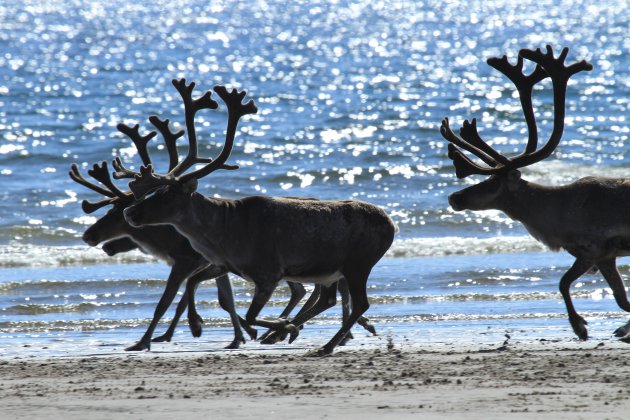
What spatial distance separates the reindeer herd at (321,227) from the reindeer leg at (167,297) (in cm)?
1

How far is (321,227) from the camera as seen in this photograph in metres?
11.5

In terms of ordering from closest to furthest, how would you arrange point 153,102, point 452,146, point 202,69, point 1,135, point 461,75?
point 452,146 < point 1,135 < point 153,102 < point 461,75 < point 202,69

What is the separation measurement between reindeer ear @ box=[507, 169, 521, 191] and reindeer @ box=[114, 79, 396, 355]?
1415mm

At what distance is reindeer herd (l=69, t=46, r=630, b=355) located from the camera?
11.5 meters

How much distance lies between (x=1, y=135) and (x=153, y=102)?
30.0 feet

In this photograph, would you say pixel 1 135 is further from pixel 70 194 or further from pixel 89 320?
pixel 89 320

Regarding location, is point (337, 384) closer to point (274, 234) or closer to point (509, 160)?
point (274, 234)

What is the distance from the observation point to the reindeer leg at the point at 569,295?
1149cm

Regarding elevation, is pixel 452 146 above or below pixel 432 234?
above

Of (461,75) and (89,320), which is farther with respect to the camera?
(461,75)

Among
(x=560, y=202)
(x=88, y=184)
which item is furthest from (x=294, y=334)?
(x=88, y=184)

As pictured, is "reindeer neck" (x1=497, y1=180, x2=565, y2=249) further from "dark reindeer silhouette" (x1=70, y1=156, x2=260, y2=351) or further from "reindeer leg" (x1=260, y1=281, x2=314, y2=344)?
"dark reindeer silhouette" (x1=70, y1=156, x2=260, y2=351)

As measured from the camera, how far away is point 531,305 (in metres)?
14.5

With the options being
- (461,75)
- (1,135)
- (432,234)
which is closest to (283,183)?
(432,234)
